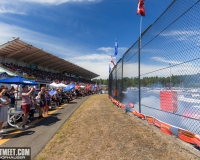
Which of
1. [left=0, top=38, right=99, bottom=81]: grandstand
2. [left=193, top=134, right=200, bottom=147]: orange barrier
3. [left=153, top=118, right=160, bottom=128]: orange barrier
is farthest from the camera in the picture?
[left=0, top=38, right=99, bottom=81]: grandstand

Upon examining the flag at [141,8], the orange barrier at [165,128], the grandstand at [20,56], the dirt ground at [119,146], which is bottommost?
the dirt ground at [119,146]

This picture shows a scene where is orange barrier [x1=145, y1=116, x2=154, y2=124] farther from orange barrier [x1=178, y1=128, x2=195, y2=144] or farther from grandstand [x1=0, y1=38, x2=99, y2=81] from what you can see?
grandstand [x1=0, y1=38, x2=99, y2=81]

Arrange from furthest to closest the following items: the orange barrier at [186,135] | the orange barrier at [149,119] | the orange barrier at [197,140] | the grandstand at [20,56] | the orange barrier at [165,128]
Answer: the grandstand at [20,56] < the orange barrier at [149,119] < the orange barrier at [165,128] < the orange barrier at [186,135] < the orange barrier at [197,140]

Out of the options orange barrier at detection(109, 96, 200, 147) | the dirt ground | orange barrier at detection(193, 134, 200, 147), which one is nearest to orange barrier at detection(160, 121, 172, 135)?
orange barrier at detection(109, 96, 200, 147)

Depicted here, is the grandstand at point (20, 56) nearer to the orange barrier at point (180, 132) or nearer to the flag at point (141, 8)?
the flag at point (141, 8)

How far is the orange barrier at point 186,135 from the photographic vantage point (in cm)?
363

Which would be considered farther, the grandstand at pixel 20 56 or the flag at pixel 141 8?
the grandstand at pixel 20 56

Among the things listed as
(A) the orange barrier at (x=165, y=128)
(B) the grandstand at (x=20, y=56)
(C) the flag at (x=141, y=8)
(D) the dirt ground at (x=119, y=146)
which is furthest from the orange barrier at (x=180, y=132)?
(B) the grandstand at (x=20, y=56)

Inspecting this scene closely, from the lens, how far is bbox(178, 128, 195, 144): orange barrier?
11.9 feet

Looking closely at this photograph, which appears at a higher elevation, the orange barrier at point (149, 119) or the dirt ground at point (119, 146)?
the orange barrier at point (149, 119)

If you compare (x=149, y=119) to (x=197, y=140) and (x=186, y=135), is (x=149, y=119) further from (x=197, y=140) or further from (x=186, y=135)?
(x=197, y=140)

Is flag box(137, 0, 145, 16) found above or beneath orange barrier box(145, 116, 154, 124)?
above

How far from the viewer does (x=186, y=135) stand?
385 cm

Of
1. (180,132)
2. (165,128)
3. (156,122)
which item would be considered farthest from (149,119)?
(180,132)
